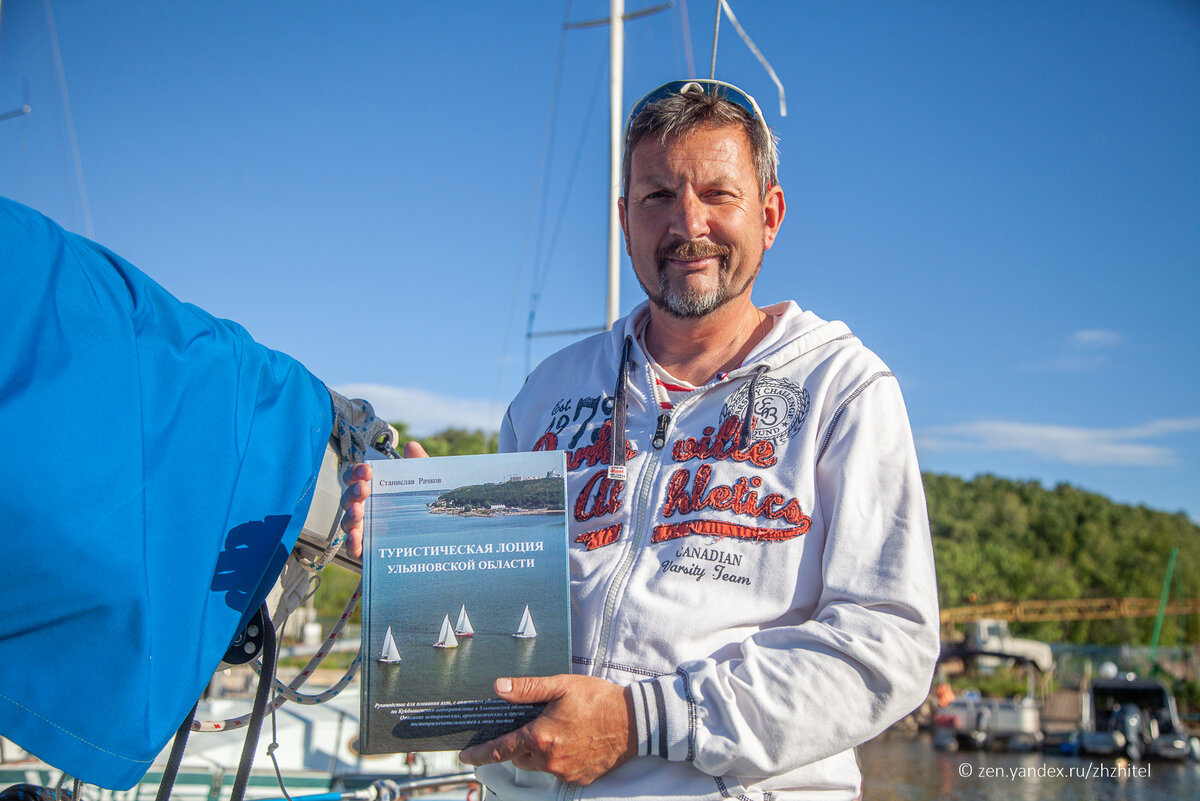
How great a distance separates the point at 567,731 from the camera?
5.80 ft

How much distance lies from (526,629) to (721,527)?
47cm

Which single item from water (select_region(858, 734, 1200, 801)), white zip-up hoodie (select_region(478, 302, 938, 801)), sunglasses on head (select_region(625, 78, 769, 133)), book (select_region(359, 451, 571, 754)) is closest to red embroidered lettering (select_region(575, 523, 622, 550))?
white zip-up hoodie (select_region(478, 302, 938, 801))

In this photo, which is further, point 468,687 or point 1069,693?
point 1069,693

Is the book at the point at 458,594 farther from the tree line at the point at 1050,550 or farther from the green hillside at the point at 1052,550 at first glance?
the green hillside at the point at 1052,550

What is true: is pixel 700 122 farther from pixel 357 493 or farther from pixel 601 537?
pixel 357 493

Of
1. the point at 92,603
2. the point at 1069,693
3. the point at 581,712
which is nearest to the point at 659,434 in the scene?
the point at 581,712

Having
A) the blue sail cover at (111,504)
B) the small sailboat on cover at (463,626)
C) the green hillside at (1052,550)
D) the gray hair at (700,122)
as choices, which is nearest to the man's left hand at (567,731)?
the small sailboat on cover at (463,626)

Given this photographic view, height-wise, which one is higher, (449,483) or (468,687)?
(449,483)

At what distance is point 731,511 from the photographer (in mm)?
2002

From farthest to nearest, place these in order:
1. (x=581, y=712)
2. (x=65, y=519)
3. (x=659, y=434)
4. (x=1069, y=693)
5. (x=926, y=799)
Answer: (x=1069, y=693), (x=926, y=799), (x=659, y=434), (x=581, y=712), (x=65, y=519)

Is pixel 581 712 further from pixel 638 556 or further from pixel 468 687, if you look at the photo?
pixel 638 556

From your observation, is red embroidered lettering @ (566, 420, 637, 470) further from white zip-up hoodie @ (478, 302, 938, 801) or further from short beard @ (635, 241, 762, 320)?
short beard @ (635, 241, 762, 320)

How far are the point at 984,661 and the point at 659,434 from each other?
42.4m

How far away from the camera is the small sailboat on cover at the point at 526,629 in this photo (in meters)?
1.82
